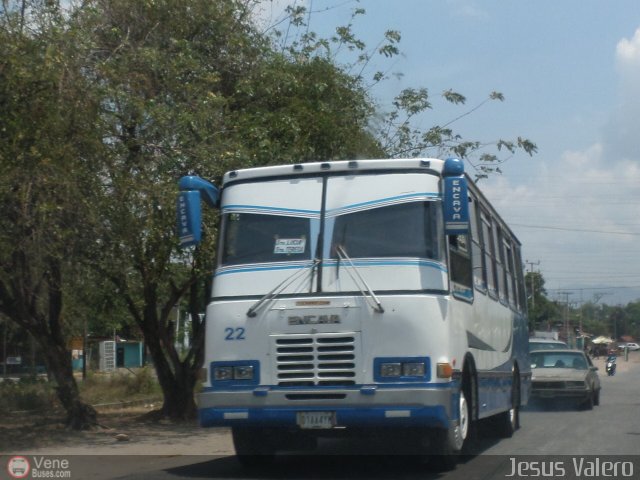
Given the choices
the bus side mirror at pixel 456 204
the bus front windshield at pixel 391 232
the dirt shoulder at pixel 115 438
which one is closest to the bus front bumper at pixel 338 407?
the bus front windshield at pixel 391 232

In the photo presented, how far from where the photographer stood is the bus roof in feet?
36.2

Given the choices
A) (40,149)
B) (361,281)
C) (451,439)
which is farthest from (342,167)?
(40,149)

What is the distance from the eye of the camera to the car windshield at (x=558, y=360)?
24062 millimetres

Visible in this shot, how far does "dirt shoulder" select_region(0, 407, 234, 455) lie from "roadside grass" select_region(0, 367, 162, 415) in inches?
115

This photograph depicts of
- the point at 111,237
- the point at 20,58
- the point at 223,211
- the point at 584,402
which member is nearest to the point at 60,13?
the point at 20,58

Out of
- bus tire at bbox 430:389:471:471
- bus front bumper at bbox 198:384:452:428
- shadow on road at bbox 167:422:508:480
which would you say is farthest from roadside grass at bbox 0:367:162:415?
bus tire at bbox 430:389:471:471

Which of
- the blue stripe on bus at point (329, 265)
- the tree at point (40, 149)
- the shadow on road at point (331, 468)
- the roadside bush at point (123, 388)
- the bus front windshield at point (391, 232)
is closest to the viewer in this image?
the blue stripe on bus at point (329, 265)

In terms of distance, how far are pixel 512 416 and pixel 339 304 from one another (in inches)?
278

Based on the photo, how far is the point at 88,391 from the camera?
2786cm

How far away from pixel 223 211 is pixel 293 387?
7.53 feet

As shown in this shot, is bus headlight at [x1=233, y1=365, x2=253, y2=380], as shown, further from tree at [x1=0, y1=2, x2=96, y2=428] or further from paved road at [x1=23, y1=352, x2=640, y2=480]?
tree at [x1=0, y1=2, x2=96, y2=428]

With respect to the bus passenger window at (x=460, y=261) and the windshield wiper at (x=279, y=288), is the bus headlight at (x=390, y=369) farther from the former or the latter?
the windshield wiper at (x=279, y=288)

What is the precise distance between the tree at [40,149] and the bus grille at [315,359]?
14.4 ft

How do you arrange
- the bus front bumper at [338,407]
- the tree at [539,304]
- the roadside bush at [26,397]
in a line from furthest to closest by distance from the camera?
the tree at [539,304], the roadside bush at [26,397], the bus front bumper at [338,407]
